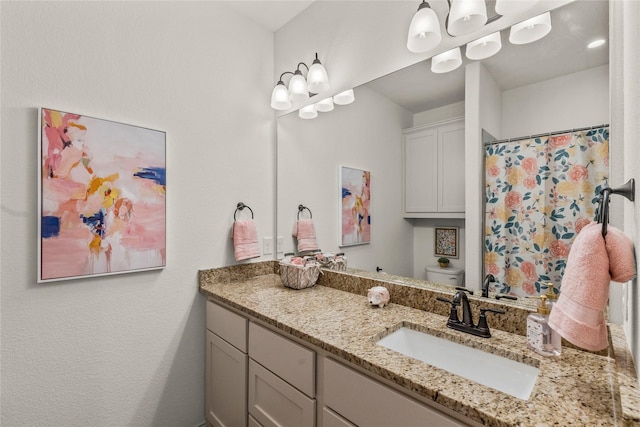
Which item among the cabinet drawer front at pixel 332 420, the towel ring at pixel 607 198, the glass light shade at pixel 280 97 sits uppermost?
the glass light shade at pixel 280 97

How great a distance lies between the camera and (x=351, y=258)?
5.67 feet

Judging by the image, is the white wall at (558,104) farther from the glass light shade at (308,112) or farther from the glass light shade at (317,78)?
the glass light shade at (308,112)

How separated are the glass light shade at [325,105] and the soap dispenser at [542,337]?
1.43 metres

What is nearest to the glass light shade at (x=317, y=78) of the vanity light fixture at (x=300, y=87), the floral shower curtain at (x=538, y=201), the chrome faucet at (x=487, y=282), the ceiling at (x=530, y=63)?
the vanity light fixture at (x=300, y=87)

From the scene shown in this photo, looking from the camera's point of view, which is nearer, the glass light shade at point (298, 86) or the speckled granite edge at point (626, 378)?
the speckled granite edge at point (626, 378)

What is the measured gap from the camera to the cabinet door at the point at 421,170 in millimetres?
1341

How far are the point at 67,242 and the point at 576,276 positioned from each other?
175cm

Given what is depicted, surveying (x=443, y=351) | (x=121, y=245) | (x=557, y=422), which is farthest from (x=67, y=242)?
(x=557, y=422)

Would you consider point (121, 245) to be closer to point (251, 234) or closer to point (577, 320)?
point (251, 234)

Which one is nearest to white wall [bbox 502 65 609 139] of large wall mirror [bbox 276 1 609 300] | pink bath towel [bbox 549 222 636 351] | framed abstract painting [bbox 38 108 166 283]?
large wall mirror [bbox 276 1 609 300]

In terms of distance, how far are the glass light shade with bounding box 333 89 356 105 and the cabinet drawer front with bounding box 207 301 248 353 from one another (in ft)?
4.20

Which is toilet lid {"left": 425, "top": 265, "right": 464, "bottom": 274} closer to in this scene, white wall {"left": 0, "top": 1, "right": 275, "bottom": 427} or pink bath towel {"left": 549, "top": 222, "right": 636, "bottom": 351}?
pink bath towel {"left": 549, "top": 222, "right": 636, "bottom": 351}

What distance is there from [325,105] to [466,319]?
4.51ft

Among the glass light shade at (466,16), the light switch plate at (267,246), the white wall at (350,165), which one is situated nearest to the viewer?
the glass light shade at (466,16)
